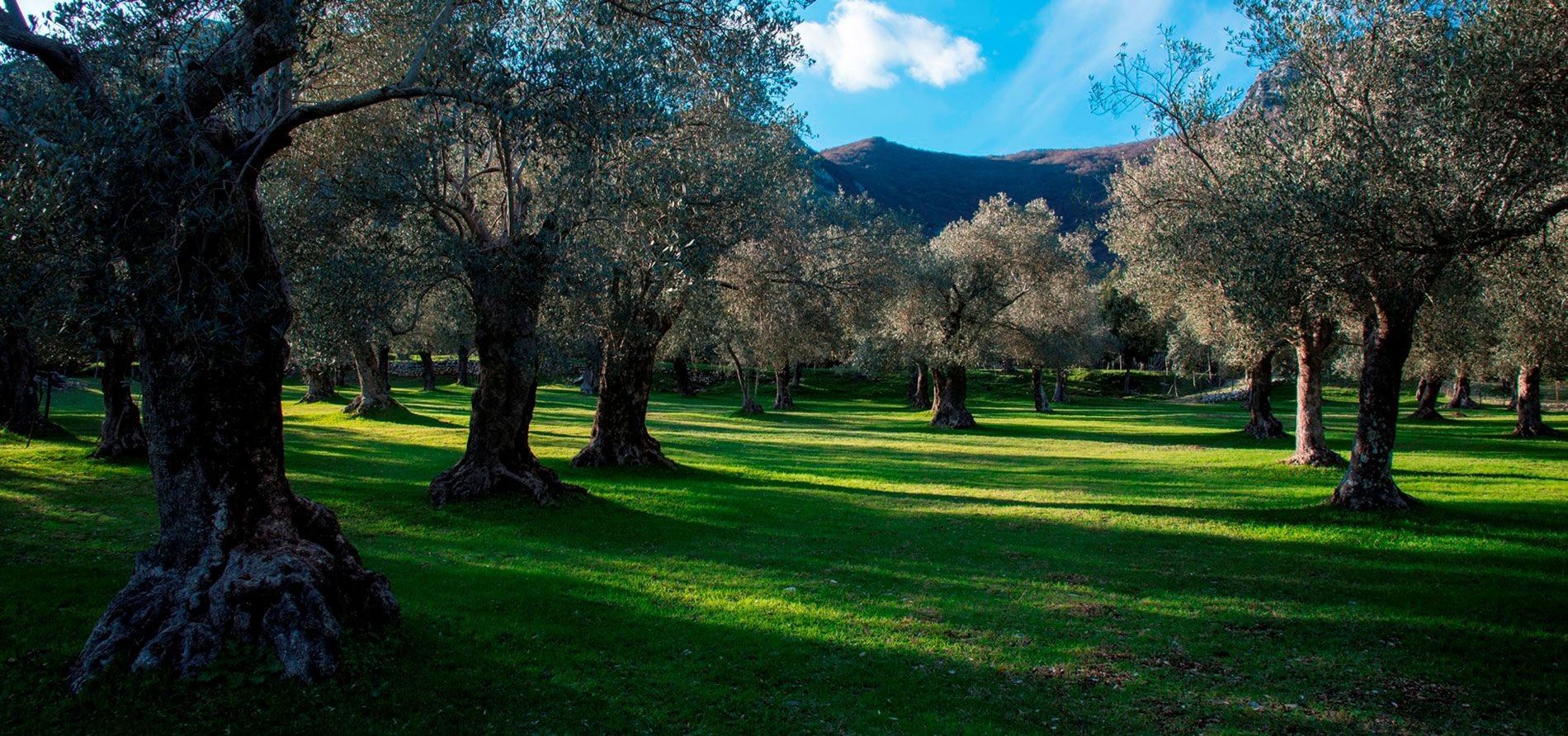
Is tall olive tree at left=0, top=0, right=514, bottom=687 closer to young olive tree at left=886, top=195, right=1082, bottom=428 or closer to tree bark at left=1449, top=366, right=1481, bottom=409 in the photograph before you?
young olive tree at left=886, top=195, right=1082, bottom=428

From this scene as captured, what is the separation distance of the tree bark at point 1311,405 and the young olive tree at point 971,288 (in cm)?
1672

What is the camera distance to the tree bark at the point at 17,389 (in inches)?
803

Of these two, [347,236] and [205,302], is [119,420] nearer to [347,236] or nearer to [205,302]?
[347,236]

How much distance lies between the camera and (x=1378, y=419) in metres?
15.4

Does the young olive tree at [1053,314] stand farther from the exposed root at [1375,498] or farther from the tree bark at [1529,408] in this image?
the exposed root at [1375,498]

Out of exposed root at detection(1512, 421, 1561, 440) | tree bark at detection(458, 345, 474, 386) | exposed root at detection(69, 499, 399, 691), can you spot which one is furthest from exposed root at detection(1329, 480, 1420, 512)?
tree bark at detection(458, 345, 474, 386)

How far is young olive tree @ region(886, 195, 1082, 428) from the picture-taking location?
39.4m

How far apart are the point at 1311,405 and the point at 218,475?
2610cm

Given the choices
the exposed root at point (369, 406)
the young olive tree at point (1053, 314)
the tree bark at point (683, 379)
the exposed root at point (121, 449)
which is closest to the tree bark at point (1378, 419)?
the young olive tree at point (1053, 314)

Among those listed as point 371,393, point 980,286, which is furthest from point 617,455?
point 980,286

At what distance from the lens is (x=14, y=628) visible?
766 centimetres

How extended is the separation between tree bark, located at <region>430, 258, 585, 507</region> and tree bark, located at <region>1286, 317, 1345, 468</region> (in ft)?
67.3

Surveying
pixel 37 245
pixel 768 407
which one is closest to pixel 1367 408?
pixel 37 245

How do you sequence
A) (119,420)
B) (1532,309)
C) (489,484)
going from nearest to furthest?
(489,484)
(119,420)
(1532,309)
